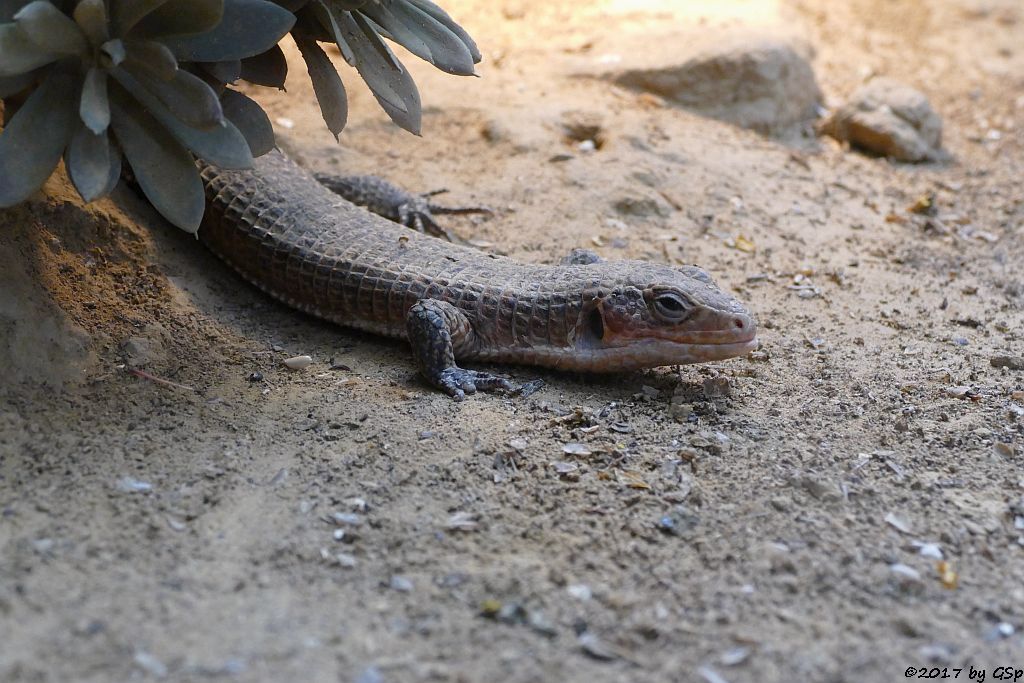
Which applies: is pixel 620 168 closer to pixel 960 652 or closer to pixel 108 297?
pixel 108 297

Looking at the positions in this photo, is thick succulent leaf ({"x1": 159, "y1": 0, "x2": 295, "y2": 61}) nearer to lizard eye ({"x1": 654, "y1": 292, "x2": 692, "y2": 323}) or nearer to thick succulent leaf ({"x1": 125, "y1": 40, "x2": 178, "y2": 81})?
thick succulent leaf ({"x1": 125, "y1": 40, "x2": 178, "y2": 81})

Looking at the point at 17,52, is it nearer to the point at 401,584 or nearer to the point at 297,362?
the point at 297,362

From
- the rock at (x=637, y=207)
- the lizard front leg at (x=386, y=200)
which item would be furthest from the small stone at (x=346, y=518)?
the rock at (x=637, y=207)


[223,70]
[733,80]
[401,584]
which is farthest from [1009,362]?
[223,70]

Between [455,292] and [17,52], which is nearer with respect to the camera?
[17,52]

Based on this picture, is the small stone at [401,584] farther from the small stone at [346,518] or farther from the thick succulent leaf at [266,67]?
the thick succulent leaf at [266,67]

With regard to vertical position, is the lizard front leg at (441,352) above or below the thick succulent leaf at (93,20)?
below

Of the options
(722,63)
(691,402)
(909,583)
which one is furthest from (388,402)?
(722,63)
